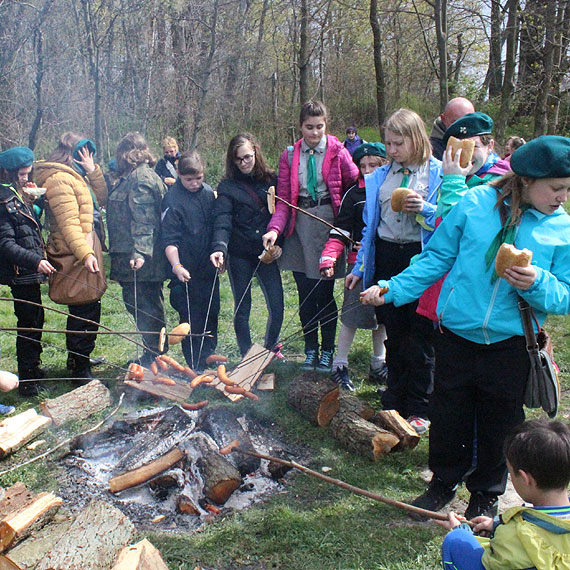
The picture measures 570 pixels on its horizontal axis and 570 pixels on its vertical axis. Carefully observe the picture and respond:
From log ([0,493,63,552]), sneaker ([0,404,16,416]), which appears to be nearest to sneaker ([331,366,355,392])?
log ([0,493,63,552])

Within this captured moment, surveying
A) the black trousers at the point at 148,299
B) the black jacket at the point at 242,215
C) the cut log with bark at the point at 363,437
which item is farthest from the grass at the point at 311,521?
the black jacket at the point at 242,215

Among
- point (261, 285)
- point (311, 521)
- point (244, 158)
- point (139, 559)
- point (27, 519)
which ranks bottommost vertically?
point (311, 521)

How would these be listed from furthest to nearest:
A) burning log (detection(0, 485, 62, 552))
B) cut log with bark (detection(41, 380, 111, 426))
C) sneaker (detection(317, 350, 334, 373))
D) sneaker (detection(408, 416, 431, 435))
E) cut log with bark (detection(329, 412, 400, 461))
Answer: sneaker (detection(317, 350, 334, 373)) → cut log with bark (detection(41, 380, 111, 426)) → sneaker (detection(408, 416, 431, 435)) → cut log with bark (detection(329, 412, 400, 461)) → burning log (detection(0, 485, 62, 552))

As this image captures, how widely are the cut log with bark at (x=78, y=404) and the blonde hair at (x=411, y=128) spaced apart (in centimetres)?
A: 298

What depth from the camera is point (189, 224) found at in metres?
4.76

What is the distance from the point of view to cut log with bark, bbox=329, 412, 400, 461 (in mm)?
3637

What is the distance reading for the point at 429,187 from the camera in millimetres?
3654

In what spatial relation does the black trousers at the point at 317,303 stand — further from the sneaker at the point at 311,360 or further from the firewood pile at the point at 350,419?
the firewood pile at the point at 350,419

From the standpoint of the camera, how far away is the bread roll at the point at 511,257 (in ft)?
7.43

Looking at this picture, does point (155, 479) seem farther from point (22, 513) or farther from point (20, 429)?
point (20, 429)

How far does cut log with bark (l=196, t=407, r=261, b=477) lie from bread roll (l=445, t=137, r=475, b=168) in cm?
221

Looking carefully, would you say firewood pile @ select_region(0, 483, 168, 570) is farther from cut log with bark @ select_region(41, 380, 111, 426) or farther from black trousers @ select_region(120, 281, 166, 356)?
black trousers @ select_region(120, 281, 166, 356)

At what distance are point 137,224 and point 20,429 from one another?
1.89 m

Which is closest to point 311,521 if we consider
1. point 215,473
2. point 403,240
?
point 215,473
